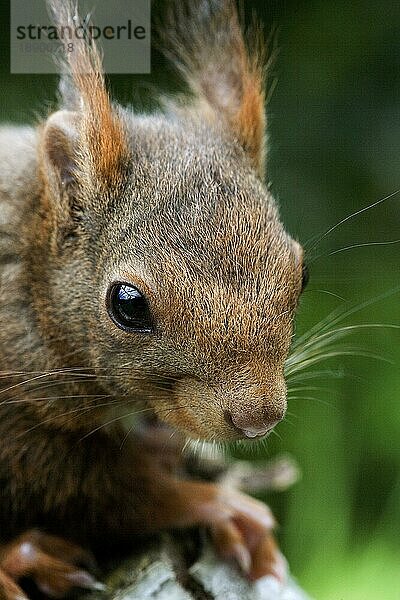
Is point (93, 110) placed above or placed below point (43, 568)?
above

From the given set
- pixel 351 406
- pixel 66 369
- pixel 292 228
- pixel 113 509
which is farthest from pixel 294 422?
pixel 66 369

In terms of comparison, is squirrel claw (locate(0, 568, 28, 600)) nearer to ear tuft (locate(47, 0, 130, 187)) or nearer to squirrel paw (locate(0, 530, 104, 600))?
squirrel paw (locate(0, 530, 104, 600))

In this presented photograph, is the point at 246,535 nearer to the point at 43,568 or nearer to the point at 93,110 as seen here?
the point at 43,568

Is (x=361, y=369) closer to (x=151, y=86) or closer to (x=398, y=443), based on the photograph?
(x=398, y=443)

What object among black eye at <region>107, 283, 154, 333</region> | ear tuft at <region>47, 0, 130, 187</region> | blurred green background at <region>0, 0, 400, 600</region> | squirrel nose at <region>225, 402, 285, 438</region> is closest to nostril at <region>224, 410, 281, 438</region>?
squirrel nose at <region>225, 402, 285, 438</region>

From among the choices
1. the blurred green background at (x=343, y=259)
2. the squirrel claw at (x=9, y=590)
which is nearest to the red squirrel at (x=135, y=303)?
the squirrel claw at (x=9, y=590)

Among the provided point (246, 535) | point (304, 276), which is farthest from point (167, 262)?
point (246, 535)
